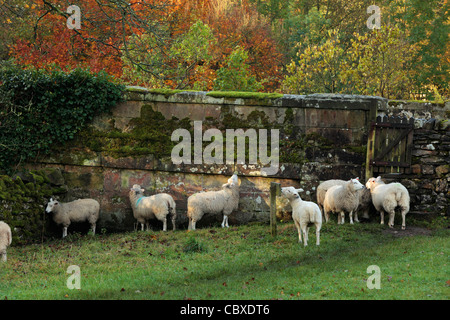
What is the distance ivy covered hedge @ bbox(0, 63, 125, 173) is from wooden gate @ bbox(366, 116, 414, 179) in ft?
22.4

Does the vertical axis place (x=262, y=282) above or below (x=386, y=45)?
below

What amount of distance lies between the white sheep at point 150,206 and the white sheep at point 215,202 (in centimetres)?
59

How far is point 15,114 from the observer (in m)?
15.0

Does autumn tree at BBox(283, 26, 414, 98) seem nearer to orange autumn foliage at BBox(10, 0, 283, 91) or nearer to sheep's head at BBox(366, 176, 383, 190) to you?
orange autumn foliage at BBox(10, 0, 283, 91)

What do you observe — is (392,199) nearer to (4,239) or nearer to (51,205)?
(51,205)

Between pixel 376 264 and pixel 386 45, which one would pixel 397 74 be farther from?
pixel 376 264

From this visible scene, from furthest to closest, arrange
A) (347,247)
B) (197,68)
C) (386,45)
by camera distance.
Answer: (197,68) < (386,45) < (347,247)

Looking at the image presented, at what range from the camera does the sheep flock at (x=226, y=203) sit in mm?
13398

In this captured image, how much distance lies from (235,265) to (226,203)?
14.2ft

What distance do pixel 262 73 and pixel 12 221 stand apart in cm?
2319

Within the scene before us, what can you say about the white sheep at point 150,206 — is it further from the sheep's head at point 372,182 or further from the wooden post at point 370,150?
the wooden post at point 370,150

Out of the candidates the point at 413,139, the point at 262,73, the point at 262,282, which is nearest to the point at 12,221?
the point at 262,282

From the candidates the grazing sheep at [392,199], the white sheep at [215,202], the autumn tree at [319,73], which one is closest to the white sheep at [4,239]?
the white sheep at [215,202]

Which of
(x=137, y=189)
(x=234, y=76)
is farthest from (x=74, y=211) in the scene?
(x=234, y=76)
